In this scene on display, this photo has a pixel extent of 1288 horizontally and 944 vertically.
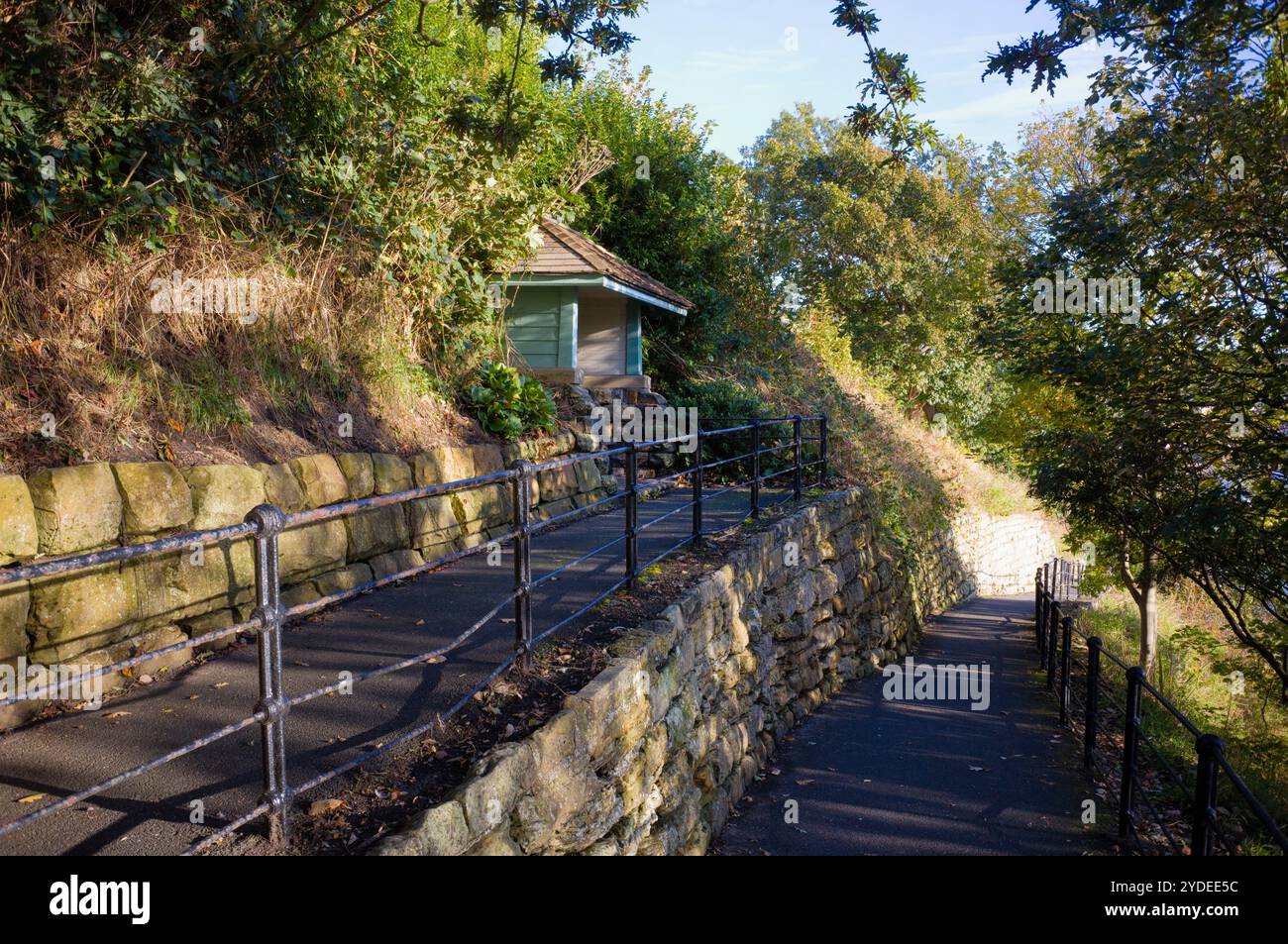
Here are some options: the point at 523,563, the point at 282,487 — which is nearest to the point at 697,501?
the point at 282,487

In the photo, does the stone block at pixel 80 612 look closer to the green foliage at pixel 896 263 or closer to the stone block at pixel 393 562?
the stone block at pixel 393 562

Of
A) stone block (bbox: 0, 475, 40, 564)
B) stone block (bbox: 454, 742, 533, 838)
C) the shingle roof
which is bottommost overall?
stone block (bbox: 454, 742, 533, 838)

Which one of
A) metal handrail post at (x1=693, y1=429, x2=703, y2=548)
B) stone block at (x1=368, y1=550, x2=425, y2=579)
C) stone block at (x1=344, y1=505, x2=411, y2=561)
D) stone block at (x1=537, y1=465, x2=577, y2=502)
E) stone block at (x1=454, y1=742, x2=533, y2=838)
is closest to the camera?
stone block at (x1=454, y1=742, x2=533, y2=838)

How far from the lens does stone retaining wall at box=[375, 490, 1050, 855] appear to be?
3762 millimetres

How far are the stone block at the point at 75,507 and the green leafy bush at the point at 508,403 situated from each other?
5.11m

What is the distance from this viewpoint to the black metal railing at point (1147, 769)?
439 cm

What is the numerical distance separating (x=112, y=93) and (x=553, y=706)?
5022 mm

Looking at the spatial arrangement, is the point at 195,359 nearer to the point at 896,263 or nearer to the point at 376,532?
the point at 376,532

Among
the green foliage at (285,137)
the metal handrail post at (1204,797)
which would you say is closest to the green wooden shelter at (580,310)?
the green foliage at (285,137)

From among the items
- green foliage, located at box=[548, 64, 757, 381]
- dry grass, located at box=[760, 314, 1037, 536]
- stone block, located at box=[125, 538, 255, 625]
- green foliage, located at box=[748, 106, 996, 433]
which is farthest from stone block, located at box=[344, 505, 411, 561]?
green foliage, located at box=[748, 106, 996, 433]

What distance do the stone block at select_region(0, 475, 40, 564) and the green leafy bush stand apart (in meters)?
5.57

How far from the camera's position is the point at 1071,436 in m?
10.2

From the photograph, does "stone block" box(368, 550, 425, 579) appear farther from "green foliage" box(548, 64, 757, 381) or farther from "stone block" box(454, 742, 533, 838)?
"green foliage" box(548, 64, 757, 381)

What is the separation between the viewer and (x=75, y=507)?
475 centimetres
